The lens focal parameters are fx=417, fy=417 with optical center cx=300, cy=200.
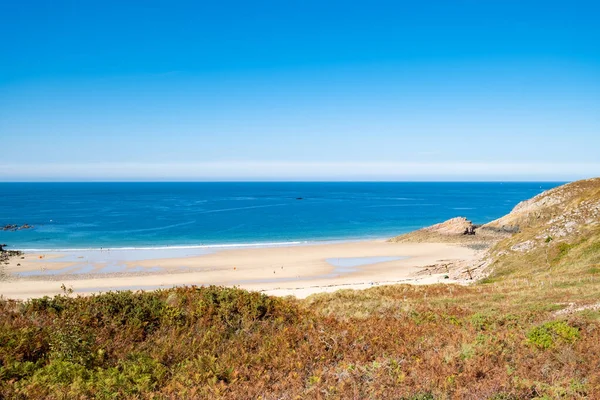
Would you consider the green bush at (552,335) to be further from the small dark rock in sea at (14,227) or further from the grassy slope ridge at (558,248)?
the small dark rock in sea at (14,227)

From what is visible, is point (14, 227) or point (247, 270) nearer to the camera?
point (247, 270)

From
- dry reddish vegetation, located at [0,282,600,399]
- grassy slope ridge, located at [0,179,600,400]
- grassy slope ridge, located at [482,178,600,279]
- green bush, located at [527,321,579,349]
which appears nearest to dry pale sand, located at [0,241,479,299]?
grassy slope ridge, located at [482,178,600,279]

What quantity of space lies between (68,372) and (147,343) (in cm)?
211

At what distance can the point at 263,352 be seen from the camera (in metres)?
9.09

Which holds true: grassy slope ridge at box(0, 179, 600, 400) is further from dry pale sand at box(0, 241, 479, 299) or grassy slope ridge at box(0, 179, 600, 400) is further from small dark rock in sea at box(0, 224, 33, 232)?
small dark rock in sea at box(0, 224, 33, 232)

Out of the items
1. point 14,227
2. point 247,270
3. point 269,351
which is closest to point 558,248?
point 269,351

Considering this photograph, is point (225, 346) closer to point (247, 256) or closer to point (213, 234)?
point (247, 256)

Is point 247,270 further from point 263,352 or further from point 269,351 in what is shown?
point 263,352

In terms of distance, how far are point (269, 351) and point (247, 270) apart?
133 ft

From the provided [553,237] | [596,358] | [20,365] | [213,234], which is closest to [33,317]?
[20,365]

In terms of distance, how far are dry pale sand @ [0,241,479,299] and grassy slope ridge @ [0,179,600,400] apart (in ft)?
65.9

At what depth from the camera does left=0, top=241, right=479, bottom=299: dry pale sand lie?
3975 cm

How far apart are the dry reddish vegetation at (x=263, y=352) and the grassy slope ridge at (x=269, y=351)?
0.10 feet

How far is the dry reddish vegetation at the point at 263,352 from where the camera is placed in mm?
7309
